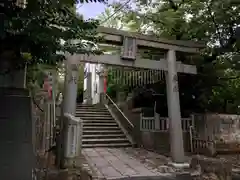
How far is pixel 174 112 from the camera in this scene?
763cm

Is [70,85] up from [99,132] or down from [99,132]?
up

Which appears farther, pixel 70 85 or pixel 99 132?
pixel 99 132

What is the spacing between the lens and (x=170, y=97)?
7.73m

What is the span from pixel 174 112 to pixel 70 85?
322 cm

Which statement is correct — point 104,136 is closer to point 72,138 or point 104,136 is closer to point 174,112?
point 174,112

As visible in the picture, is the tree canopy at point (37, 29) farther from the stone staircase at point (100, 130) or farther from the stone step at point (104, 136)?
the stone step at point (104, 136)

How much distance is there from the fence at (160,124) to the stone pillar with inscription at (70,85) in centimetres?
377

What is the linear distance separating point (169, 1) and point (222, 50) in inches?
109

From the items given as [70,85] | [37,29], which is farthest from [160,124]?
[37,29]

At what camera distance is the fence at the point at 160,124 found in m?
9.00

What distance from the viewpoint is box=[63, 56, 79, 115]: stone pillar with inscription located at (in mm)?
6572

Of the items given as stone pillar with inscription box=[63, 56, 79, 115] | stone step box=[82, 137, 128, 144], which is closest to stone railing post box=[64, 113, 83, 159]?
stone pillar with inscription box=[63, 56, 79, 115]

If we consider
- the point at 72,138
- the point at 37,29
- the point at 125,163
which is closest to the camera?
the point at 37,29

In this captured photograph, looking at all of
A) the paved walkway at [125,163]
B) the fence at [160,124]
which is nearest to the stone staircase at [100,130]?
the paved walkway at [125,163]
